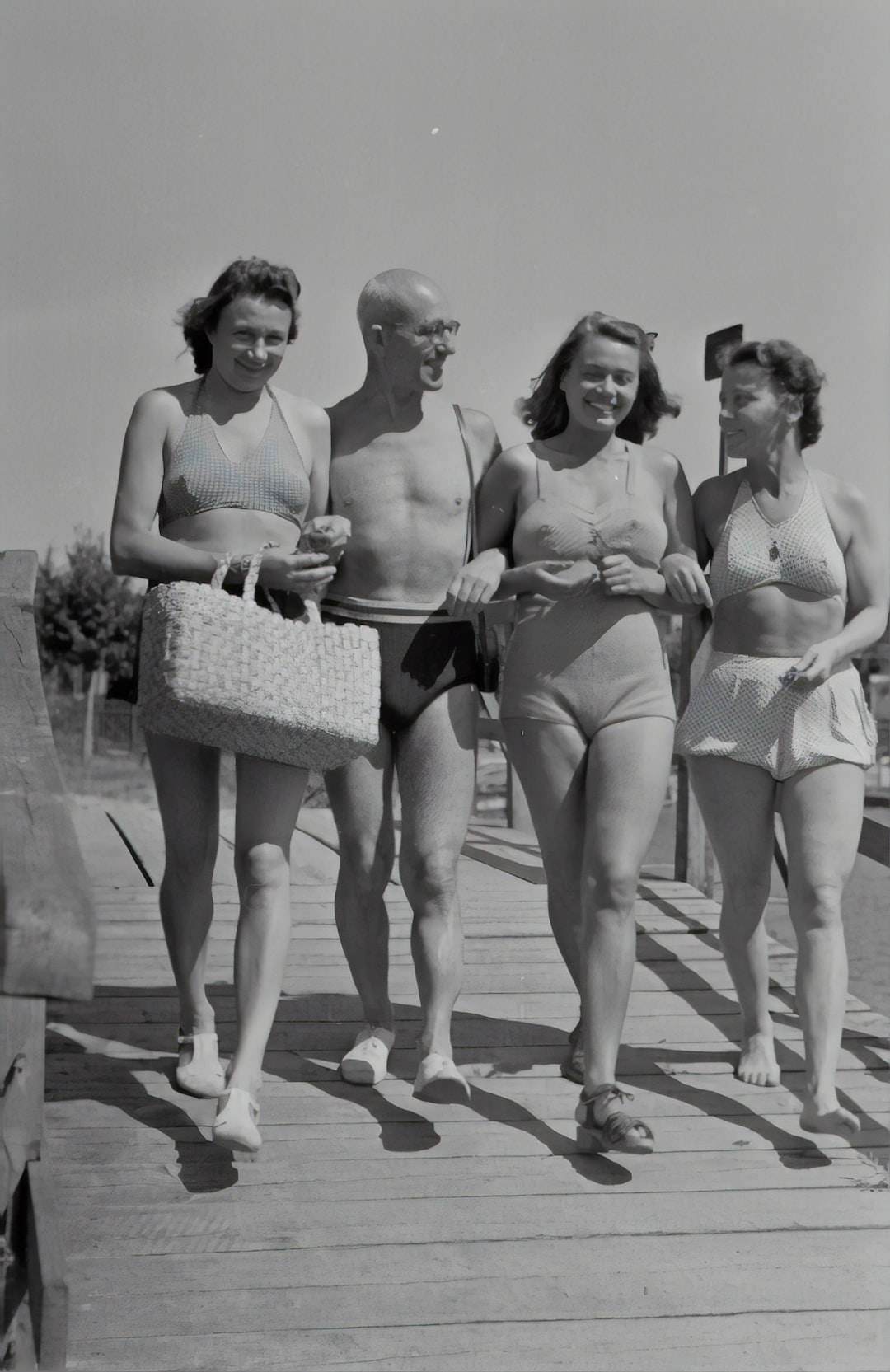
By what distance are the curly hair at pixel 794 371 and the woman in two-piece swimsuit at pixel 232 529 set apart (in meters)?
0.98

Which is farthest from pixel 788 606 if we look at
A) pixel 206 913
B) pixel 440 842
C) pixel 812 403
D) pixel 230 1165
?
pixel 230 1165

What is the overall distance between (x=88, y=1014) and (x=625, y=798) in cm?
169

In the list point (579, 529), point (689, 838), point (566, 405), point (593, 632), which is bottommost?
point (689, 838)

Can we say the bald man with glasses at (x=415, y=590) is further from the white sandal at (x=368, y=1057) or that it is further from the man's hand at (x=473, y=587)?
the white sandal at (x=368, y=1057)

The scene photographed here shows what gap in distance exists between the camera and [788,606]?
356cm

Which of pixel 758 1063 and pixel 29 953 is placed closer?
pixel 29 953

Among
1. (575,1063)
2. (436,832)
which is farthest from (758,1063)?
(436,832)

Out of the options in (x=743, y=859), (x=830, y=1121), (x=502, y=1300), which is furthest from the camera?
(x=743, y=859)

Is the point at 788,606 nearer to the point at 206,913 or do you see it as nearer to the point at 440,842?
the point at 440,842

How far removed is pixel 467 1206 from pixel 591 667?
1.13 metres

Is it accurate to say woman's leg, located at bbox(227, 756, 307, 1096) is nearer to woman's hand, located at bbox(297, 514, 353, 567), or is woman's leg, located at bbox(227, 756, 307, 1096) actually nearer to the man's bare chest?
woman's hand, located at bbox(297, 514, 353, 567)

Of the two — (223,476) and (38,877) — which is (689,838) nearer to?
(223,476)

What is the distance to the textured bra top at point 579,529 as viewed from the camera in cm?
341

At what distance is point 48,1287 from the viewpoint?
220cm
